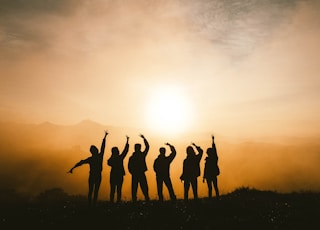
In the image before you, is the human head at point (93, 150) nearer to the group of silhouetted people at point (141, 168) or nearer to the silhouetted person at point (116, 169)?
the group of silhouetted people at point (141, 168)

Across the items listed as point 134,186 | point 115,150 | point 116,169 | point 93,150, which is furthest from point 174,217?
point 93,150

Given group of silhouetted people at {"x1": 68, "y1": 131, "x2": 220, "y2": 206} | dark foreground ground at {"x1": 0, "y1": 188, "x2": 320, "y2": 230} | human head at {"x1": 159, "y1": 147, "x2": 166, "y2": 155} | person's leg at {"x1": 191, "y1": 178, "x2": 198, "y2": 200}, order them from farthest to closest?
1. person's leg at {"x1": 191, "y1": 178, "x2": 198, "y2": 200}
2. human head at {"x1": 159, "y1": 147, "x2": 166, "y2": 155}
3. group of silhouetted people at {"x1": 68, "y1": 131, "x2": 220, "y2": 206}
4. dark foreground ground at {"x1": 0, "y1": 188, "x2": 320, "y2": 230}

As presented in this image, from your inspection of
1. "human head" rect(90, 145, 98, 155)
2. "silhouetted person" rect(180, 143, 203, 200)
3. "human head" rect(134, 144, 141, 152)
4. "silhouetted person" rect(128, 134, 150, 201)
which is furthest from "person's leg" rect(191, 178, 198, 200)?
"human head" rect(90, 145, 98, 155)

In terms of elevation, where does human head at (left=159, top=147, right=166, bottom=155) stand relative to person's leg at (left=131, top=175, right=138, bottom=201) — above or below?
above

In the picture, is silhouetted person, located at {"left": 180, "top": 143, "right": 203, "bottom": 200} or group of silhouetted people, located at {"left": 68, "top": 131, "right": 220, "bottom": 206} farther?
silhouetted person, located at {"left": 180, "top": 143, "right": 203, "bottom": 200}

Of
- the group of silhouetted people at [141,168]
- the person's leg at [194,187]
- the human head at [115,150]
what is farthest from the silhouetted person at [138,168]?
the person's leg at [194,187]

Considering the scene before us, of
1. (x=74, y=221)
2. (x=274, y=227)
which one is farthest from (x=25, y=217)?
(x=274, y=227)

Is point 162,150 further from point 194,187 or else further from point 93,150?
point 93,150

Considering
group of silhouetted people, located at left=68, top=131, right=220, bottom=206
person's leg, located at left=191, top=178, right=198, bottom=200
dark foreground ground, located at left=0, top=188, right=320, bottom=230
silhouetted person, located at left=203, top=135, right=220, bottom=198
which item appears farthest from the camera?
silhouetted person, located at left=203, top=135, right=220, bottom=198

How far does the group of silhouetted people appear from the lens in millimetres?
17125

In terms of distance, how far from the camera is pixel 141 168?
57.3 ft

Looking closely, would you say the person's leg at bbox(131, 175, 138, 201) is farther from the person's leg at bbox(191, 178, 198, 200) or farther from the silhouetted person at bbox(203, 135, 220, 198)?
the silhouetted person at bbox(203, 135, 220, 198)

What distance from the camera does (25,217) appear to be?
13836mm

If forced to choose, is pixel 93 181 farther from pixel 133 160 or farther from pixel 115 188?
pixel 133 160
